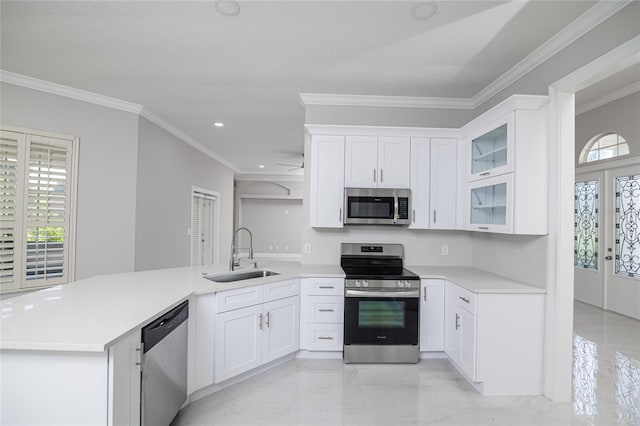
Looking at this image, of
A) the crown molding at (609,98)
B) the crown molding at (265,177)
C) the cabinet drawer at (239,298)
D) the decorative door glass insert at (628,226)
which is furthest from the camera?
the crown molding at (265,177)

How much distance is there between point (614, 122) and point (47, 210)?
7.17 meters

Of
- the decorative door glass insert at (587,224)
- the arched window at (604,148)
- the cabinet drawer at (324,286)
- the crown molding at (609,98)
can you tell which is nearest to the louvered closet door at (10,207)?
the cabinet drawer at (324,286)

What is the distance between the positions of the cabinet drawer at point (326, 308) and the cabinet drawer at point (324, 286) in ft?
0.16

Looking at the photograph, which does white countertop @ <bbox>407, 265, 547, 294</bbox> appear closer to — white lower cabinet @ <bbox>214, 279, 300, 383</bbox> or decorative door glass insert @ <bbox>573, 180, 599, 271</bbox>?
white lower cabinet @ <bbox>214, 279, 300, 383</bbox>

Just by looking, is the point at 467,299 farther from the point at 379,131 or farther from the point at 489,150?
the point at 379,131

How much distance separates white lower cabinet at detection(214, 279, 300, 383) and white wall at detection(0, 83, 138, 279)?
221 centimetres

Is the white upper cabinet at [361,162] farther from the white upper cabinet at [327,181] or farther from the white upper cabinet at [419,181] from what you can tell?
the white upper cabinet at [419,181]

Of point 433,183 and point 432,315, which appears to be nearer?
point 432,315

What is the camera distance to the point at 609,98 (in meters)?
4.20

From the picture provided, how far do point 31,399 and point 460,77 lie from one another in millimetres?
3754

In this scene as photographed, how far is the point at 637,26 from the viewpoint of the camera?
1761mm

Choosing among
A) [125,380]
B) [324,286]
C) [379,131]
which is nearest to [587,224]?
[379,131]

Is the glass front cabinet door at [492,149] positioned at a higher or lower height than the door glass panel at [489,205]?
higher

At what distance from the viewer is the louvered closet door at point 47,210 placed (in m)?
3.16
